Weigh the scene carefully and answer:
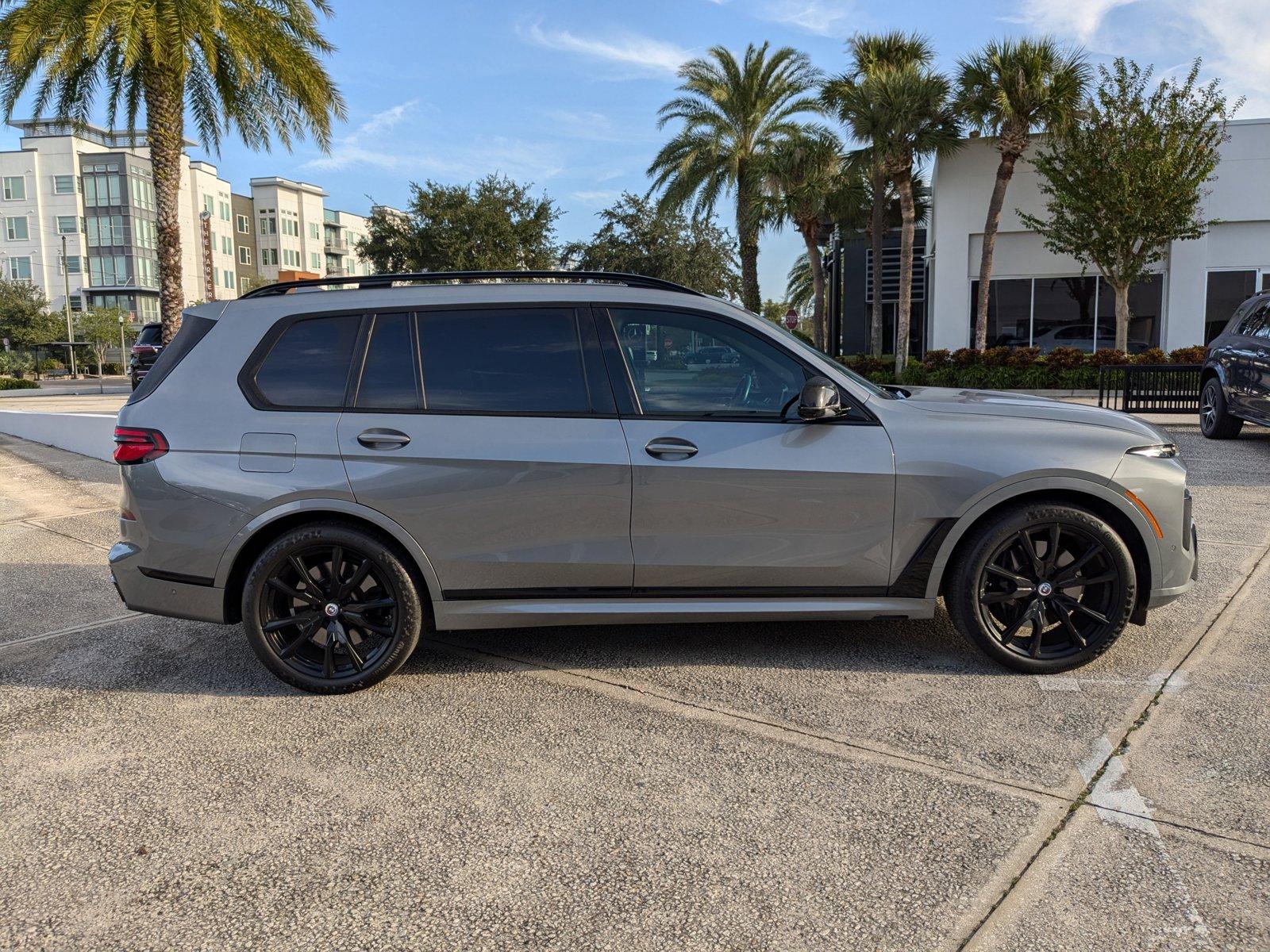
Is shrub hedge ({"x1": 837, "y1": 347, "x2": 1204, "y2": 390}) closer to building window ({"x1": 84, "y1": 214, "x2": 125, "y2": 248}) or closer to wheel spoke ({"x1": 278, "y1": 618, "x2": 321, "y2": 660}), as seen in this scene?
wheel spoke ({"x1": 278, "y1": 618, "x2": 321, "y2": 660})

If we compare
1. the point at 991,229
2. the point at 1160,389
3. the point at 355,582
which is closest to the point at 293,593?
the point at 355,582

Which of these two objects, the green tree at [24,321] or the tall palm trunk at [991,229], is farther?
the green tree at [24,321]

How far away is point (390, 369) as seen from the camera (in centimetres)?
422

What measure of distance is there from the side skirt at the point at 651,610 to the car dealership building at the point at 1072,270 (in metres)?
26.1

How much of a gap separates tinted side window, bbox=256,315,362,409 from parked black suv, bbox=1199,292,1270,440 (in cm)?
1080

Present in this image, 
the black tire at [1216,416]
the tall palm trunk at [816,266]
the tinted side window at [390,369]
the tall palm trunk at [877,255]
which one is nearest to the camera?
the tinted side window at [390,369]

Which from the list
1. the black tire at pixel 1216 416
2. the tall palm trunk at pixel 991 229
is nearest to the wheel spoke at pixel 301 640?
the black tire at pixel 1216 416

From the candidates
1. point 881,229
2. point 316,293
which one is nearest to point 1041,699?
point 316,293

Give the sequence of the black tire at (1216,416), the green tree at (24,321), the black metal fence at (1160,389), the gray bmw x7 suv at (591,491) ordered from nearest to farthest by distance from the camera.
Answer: the gray bmw x7 suv at (591,491), the black tire at (1216,416), the black metal fence at (1160,389), the green tree at (24,321)

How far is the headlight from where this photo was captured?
13.7ft

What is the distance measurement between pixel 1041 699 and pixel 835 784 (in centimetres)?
123

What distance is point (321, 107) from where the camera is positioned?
18562 millimetres

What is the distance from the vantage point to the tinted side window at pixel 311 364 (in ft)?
A: 13.8

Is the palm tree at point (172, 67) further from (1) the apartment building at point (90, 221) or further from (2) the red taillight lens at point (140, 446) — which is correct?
(1) the apartment building at point (90, 221)
